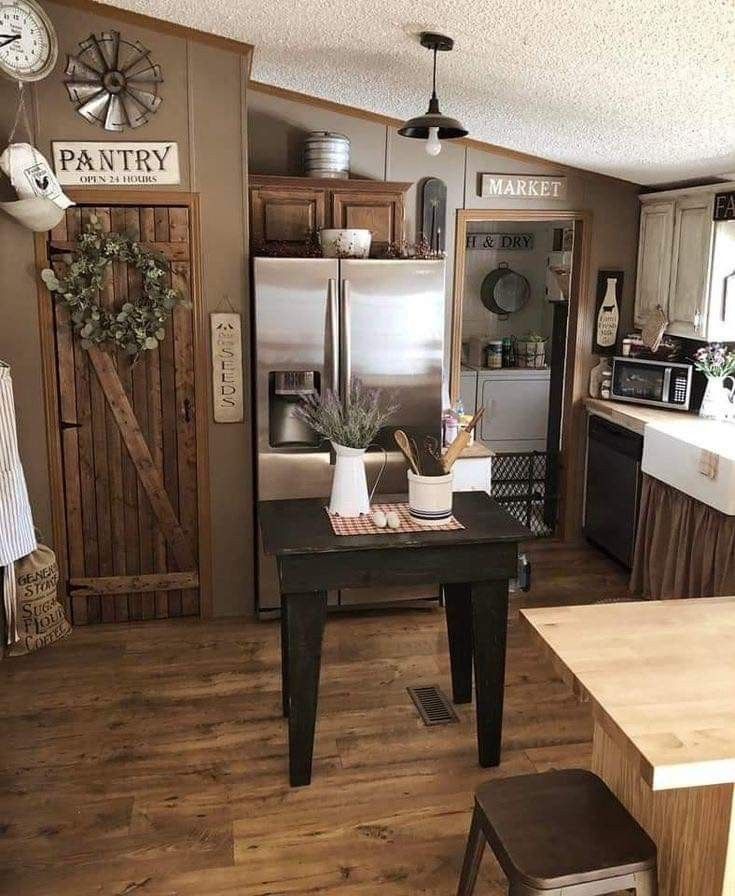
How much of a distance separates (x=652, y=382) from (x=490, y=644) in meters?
2.51

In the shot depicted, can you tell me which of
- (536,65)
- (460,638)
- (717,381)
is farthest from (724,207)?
(460,638)

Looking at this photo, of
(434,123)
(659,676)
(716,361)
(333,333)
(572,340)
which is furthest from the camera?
(572,340)

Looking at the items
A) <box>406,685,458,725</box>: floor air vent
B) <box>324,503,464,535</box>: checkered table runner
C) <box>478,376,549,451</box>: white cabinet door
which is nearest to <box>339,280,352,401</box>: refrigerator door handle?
<box>324,503,464,535</box>: checkered table runner

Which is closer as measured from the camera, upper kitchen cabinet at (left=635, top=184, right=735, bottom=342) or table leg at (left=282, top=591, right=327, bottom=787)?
table leg at (left=282, top=591, right=327, bottom=787)

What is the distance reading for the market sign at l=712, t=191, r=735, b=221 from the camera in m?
4.30

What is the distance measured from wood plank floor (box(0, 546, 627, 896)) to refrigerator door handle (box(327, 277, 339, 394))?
1.21 m

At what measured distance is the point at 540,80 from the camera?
3377 mm

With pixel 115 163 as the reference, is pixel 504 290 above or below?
below

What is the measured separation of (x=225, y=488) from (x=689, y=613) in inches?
104

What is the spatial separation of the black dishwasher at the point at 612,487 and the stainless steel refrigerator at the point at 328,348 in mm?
1212

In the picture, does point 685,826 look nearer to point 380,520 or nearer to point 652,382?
point 380,520

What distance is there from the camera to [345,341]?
4.08 meters

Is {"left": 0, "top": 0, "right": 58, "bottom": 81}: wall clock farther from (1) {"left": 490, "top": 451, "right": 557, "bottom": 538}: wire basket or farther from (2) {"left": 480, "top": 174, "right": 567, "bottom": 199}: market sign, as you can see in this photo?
(1) {"left": 490, "top": 451, "right": 557, "bottom": 538}: wire basket

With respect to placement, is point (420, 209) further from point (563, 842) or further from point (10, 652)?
point (563, 842)
